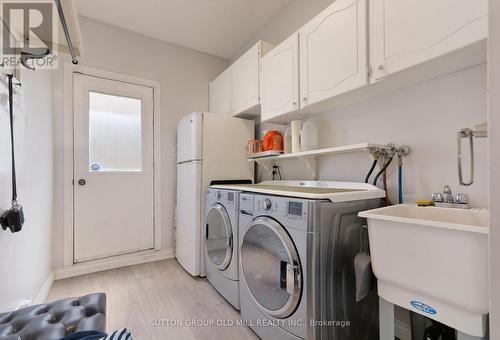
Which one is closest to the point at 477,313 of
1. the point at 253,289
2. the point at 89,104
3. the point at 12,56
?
the point at 253,289

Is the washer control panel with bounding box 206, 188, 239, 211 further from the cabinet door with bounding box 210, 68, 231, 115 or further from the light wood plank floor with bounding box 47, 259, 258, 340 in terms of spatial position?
the cabinet door with bounding box 210, 68, 231, 115

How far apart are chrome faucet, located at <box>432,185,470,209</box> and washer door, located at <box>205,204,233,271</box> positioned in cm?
132

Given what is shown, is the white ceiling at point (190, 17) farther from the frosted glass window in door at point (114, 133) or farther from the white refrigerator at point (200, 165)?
the white refrigerator at point (200, 165)

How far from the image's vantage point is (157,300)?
191cm

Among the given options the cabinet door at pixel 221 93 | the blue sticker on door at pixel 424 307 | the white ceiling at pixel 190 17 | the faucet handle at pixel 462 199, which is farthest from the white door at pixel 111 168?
the faucet handle at pixel 462 199

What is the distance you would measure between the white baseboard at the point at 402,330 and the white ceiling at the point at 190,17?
2.85m

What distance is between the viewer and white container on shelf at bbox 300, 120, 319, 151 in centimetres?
193

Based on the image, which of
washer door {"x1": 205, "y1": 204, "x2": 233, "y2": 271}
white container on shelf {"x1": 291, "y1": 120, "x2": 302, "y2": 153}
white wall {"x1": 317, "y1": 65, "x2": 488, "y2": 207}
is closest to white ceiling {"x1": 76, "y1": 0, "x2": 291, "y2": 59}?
white container on shelf {"x1": 291, "y1": 120, "x2": 302, "y2": 153}

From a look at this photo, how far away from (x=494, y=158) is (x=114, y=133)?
9.90 feet

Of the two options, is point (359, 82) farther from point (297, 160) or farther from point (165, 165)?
point (165, 165)

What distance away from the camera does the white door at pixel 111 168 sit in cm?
246

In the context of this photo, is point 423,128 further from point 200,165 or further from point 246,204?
point 200,165

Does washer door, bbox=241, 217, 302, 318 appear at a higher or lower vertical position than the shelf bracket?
lower

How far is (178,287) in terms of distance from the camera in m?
2.13
